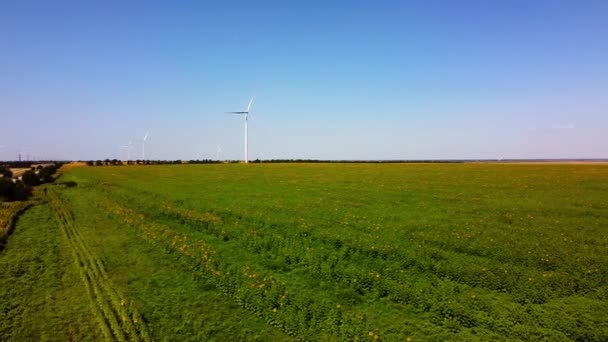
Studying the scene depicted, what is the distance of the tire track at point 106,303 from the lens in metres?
12.4

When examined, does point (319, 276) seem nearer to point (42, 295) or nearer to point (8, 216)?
point (42, 295)

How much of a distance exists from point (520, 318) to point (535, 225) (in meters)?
12.4

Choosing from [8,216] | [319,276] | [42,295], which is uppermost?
[8,216]

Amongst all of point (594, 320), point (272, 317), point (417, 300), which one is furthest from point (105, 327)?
point (594, 320)

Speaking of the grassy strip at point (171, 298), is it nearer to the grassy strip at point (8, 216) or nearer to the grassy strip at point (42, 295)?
the grassy strip at point (42, 295)

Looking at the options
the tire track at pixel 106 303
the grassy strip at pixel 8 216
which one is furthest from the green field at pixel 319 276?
the grassy strip at pixel 8 216

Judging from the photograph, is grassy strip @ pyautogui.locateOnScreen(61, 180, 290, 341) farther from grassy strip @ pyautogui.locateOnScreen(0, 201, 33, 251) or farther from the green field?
grassy strip @ pyautogui.locateOnScreen(0, 201, 33, 251)

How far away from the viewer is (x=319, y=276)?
54.2 feet

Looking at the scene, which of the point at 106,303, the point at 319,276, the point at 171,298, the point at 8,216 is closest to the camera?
the point at 106,303

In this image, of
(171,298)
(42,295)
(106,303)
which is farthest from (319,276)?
(42,295)

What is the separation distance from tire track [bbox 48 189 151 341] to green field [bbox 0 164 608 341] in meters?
0.06

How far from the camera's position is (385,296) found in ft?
47.2

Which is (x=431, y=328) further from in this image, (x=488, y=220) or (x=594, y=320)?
(x=488, y=220)

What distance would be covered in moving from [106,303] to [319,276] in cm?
862
